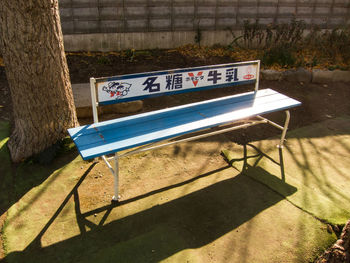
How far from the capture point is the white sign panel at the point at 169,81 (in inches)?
128

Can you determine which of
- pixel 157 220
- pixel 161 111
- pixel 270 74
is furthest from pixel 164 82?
pixel 270 74

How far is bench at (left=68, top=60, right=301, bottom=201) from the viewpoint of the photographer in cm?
289

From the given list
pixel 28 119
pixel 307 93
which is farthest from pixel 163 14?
pixel 28 119

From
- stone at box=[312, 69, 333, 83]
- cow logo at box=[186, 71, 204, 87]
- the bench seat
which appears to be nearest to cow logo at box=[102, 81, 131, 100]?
the bench seat

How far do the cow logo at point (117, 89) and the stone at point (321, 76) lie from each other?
501 cm

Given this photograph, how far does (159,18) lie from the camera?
704 cm

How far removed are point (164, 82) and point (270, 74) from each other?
3670mm

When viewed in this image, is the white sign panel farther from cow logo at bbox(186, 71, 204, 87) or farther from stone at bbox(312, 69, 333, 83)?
stone at bbox(312, 69, 333, 83)

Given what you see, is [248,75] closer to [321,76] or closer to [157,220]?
[157,220]

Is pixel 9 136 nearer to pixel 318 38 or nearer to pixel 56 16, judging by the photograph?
pixel 56 16

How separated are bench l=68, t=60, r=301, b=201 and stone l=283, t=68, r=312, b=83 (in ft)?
8.29

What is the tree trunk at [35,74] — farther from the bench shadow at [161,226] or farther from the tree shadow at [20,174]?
the bench shadow at [161,226]

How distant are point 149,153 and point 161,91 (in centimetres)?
87

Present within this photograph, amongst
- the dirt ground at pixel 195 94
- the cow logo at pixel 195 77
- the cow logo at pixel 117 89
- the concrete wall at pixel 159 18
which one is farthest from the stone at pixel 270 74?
the cow logo at pixel 117 89
